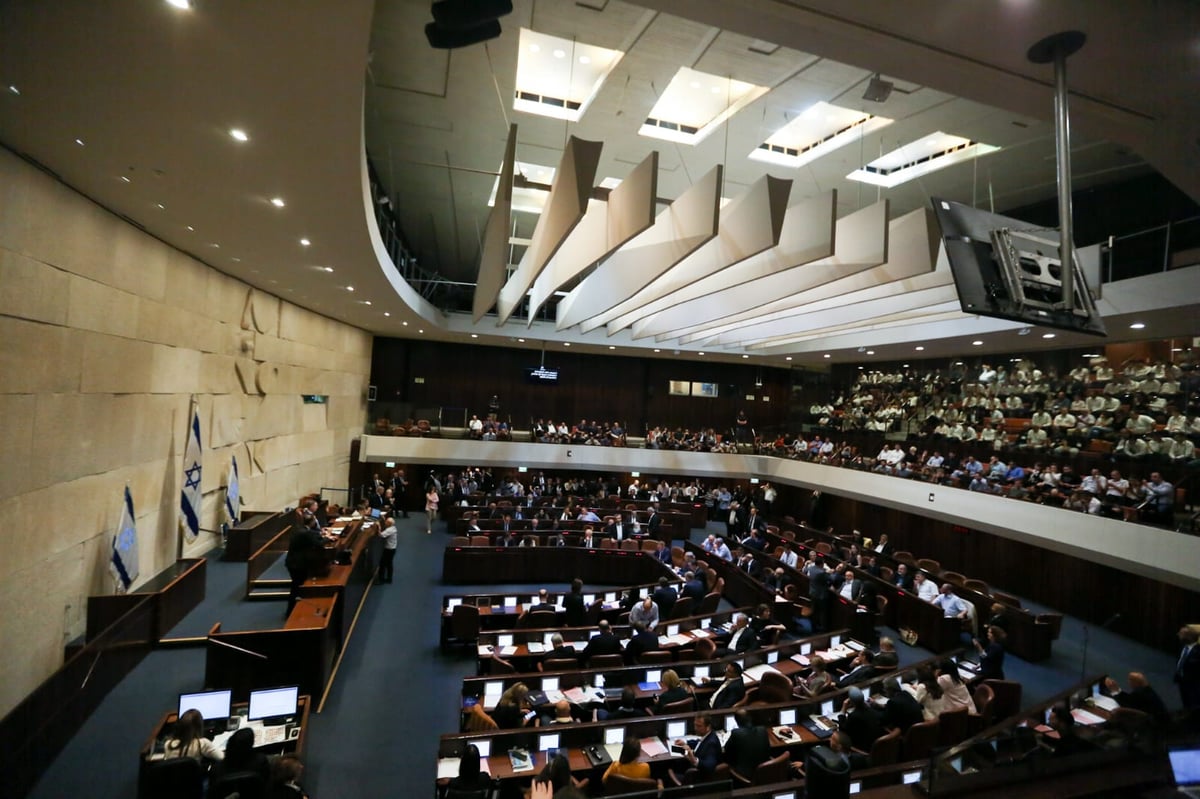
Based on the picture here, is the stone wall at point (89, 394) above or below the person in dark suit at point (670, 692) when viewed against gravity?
above

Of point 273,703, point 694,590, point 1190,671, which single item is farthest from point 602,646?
point 1190,671

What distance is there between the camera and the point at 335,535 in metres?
11.7

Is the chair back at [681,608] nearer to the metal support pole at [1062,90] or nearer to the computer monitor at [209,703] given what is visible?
the computer monitor at [209,703]

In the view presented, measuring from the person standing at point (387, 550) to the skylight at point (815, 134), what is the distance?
34.3ft

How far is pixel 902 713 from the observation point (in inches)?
233

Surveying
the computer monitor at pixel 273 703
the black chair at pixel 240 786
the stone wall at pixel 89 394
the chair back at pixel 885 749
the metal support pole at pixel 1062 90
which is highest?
the metal support pole at pixel 1062 90

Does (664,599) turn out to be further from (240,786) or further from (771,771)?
(240,786)

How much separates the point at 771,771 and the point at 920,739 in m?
2.00

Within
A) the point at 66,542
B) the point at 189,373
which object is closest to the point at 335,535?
the point at 189,373

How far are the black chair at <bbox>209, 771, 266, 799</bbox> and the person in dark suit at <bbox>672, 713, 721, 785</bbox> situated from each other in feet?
10.7

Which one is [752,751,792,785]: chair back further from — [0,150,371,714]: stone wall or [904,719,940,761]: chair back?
[0,150,371,714]: stone wall

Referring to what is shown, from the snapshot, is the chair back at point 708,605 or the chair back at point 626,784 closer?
the chair back at point 626,784

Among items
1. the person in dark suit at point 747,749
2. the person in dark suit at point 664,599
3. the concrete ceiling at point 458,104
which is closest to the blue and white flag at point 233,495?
the concrete ceiling at point 458,104

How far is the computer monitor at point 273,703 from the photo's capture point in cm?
525
